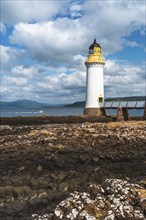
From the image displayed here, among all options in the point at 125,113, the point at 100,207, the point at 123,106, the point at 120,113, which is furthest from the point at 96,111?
the point at 100,207

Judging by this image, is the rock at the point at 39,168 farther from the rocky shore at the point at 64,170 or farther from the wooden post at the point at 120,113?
the wooden post at the point at 120,113

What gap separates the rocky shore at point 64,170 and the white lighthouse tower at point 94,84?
21.6 meters

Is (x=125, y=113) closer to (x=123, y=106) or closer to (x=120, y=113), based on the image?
(x=123, y=106)

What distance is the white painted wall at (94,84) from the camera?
39.3 metres

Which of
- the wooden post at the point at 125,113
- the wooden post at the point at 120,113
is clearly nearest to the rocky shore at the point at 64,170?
the wooden post at the point at 120,113

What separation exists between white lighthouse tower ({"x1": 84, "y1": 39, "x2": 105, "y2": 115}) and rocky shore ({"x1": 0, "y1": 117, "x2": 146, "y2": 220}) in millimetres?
21569

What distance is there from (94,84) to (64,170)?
27.1 metres

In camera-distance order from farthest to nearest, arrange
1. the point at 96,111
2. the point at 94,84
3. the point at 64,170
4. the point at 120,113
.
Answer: the point at 94,84 → the point at 96,111 → the point at 120,113 → the point at 64,170

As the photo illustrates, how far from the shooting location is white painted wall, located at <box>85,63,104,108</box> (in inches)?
1548

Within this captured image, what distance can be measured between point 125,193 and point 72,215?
161 cm

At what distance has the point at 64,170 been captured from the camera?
1290 centimetres

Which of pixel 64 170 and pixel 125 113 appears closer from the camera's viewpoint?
pixel 64 170

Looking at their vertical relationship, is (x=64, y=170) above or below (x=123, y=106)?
below

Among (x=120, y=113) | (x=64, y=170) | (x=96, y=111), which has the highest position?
(x=96, y=111)
